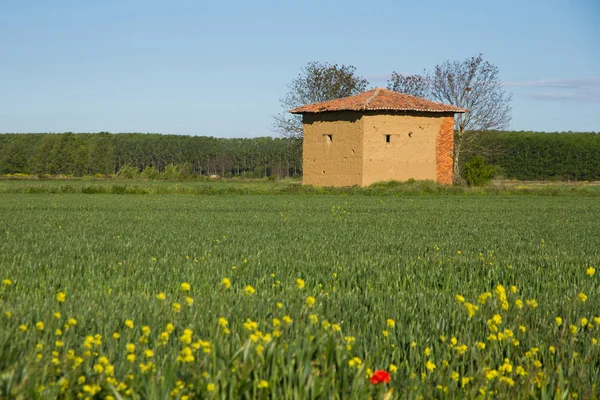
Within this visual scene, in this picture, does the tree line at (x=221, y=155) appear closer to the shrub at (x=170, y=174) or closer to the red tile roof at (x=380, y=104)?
the shrub at (x=170, y=174)

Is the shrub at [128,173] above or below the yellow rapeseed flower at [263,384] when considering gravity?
below

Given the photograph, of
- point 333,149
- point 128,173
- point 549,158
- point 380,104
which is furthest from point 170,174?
point 549,158

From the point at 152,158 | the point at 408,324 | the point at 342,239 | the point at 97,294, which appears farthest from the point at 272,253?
the point at 152,158

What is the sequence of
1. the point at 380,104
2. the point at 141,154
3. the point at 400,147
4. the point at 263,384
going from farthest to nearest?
the point at 141,154 → the point at 400,147 → the point at 380,104 → the point at 263,384

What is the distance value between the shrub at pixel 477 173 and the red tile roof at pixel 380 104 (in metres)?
3.44

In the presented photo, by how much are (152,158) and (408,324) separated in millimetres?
109260

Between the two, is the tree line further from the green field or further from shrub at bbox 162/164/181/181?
the green field

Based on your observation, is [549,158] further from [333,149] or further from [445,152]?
[333,149]

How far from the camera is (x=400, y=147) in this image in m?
40.2

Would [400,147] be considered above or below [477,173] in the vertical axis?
above

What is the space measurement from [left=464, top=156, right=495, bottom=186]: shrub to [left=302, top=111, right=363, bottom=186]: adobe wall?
7.71 metres

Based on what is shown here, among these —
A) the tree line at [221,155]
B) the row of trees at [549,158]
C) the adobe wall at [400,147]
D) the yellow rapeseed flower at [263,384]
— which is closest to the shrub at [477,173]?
the adobe wall at [400,147]

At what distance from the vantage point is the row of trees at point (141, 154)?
3583 inches

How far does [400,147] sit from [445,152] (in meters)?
3.28
